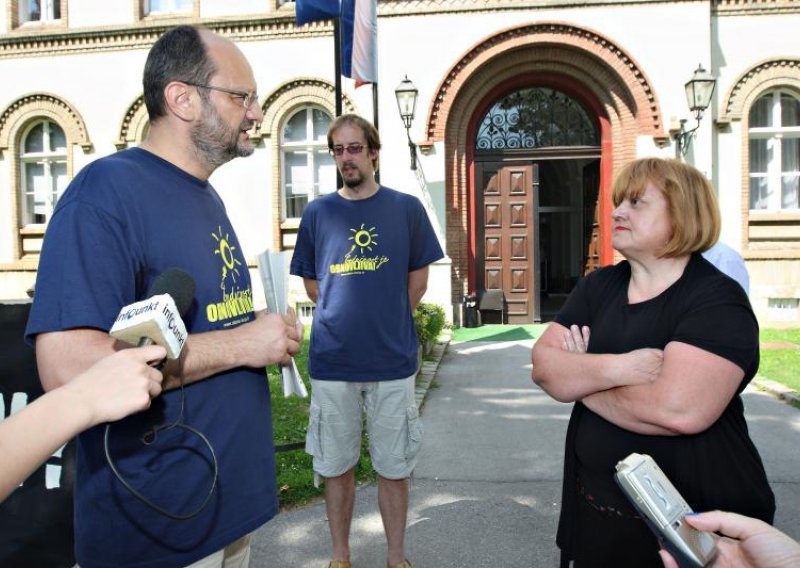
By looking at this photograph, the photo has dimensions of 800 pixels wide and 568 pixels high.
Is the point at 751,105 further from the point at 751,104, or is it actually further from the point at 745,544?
the point at 745,544

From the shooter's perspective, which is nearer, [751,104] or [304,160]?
[751,104]

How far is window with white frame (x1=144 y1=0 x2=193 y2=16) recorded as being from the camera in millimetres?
13750

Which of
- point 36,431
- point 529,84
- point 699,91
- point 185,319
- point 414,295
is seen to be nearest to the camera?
point 36,431

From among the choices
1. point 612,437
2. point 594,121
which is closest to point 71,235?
point 612,437

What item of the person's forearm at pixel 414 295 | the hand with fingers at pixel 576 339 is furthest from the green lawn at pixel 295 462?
the hand with fingers at pixel 576 339

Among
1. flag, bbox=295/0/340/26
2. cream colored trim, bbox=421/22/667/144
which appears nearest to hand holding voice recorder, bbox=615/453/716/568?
flag, bbox=295/0/340/26

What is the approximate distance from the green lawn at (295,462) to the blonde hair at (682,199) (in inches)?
118

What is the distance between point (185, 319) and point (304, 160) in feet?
39.7

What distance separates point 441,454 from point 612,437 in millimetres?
3154

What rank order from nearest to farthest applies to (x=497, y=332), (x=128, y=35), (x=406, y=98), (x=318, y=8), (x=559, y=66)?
(x=318, y=8)
(x=406, y=98)
(x=497, y=332)
(x=559, y=66)
(x=128, y=35)

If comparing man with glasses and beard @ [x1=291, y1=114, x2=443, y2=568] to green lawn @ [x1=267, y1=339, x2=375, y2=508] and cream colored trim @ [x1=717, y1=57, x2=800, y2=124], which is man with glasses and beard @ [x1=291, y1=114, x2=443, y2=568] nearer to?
green lawn @ [x1=267, y1=339, x2=375, y2=508]

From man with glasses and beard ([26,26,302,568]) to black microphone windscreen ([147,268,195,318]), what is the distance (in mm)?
170

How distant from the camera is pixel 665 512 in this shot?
1.42 metres

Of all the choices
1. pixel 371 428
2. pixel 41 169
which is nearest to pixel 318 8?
pixel 371 428
